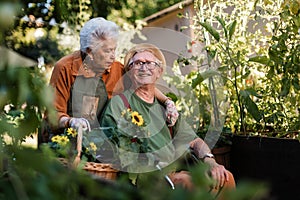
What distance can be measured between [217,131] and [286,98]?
1.51 feet

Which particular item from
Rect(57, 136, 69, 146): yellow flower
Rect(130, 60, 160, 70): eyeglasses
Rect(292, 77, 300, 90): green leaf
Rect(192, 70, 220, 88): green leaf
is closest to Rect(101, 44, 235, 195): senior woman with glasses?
Rect(130, 60, 160, 70): eyeglasses

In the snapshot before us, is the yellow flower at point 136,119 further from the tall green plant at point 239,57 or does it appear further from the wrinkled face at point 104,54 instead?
the tall green plant at point 239,57

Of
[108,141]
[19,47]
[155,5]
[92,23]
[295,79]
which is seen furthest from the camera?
[155,5]

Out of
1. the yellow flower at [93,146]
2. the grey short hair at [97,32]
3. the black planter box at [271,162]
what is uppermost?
the grey short hair at [97,32]

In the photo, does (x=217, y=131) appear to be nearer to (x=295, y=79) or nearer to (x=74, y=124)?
(x=295, y=79)

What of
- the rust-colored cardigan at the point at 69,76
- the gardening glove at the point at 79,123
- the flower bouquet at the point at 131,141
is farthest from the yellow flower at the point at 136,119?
the rust-colored cardigan at the point at 69,76

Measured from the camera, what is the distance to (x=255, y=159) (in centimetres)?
332

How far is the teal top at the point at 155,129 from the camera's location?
8.11 ft

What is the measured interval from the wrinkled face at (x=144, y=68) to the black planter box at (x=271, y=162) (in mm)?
863

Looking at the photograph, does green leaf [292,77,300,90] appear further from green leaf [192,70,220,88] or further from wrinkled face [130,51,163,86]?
wrinkled face [130,51,163,86]

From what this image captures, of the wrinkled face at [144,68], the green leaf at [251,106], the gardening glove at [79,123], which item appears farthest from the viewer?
the green leaf at [251,106]

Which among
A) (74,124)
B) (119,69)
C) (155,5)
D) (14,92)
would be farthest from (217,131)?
(155,5)


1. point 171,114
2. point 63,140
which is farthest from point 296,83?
point 63,140

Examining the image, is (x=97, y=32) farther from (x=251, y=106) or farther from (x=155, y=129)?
(x=251, y=106)
